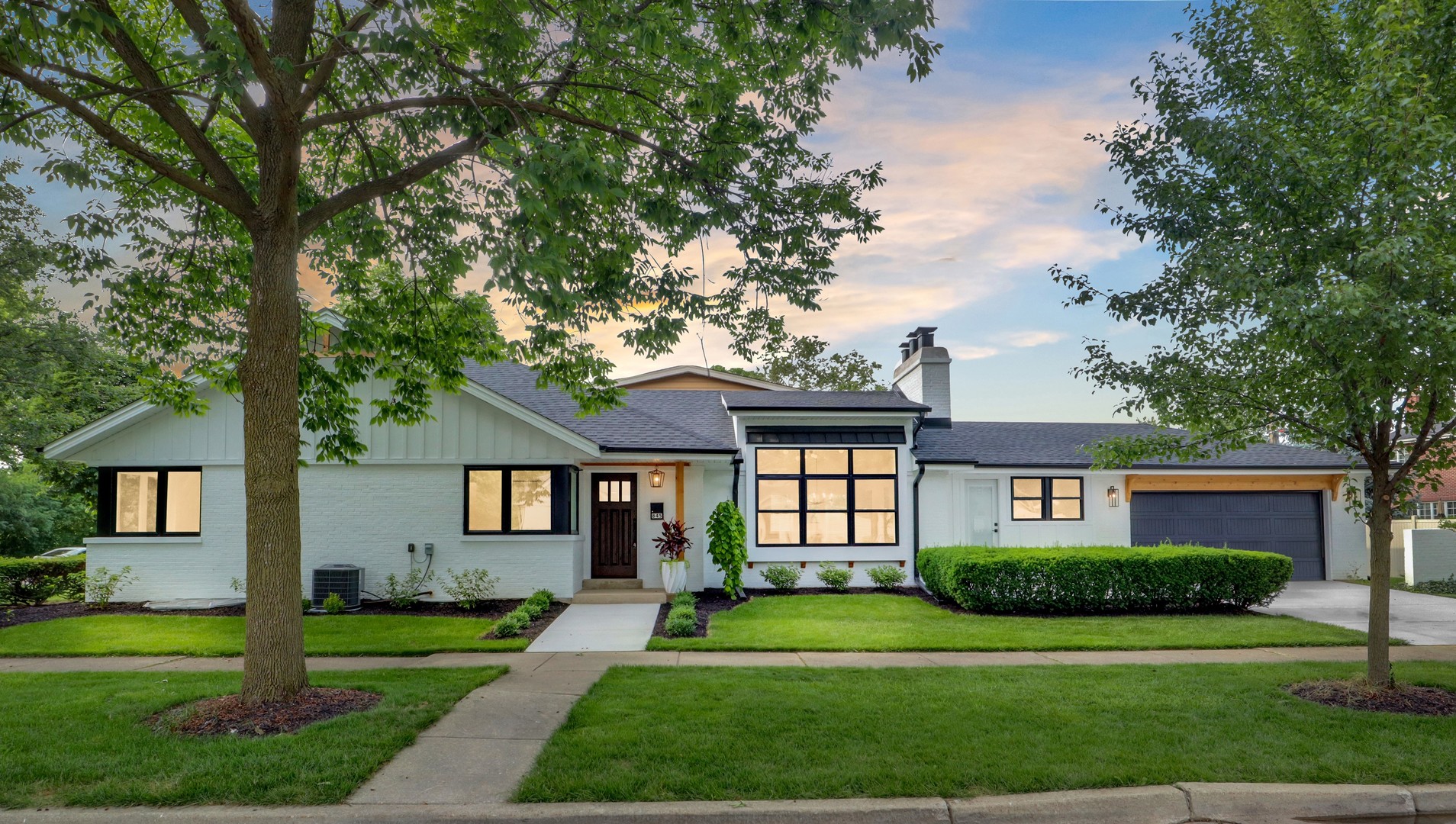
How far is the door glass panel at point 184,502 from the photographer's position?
45.6 feet

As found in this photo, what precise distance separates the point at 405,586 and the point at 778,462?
711cm

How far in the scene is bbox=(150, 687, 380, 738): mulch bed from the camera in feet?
20.1

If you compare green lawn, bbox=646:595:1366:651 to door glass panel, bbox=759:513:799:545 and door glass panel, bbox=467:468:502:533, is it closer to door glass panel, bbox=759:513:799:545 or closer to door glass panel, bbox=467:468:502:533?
door glass panel, bbox=759:513:799:545

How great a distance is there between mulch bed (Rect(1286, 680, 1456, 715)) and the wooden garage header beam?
412 inches

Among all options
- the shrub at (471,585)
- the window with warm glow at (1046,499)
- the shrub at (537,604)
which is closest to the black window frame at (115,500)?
the shrub at (471,585)

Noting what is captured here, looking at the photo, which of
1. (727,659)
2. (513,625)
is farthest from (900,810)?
(513,625)

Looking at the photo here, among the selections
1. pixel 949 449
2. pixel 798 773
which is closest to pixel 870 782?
pixel 798 773

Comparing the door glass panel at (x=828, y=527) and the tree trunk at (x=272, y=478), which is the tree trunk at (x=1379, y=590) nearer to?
the door glass panel at (x=828, y=527)

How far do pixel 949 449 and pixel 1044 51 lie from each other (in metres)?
8.34

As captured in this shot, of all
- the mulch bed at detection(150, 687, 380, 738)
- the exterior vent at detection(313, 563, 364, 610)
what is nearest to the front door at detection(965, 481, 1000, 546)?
the exterior vent at detection(313, 563, 364, 610)

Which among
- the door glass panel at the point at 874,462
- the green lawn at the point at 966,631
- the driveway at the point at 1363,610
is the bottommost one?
the driveway at the point at 1363,610

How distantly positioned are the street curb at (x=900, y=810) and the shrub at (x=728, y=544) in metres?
9.22

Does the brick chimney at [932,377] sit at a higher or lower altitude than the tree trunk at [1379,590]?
higher

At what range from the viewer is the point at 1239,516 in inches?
708
